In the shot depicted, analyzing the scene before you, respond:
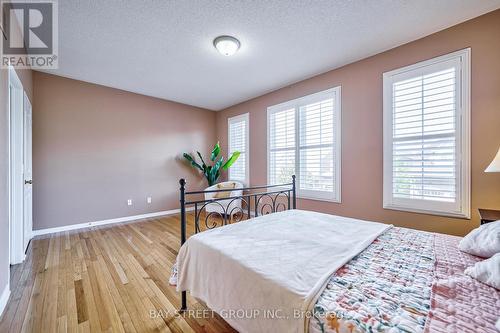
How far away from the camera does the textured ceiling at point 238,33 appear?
6.43ft

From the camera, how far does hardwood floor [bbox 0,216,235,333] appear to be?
1507 millimetres

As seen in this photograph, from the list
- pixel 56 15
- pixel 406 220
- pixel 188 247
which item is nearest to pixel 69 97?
pixel 56 15

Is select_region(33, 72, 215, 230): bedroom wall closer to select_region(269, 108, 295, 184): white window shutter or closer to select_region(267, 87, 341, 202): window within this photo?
select_region(269, 108, 295, 184): white window shutter

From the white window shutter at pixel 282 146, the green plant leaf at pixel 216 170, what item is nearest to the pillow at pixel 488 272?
the white window shutter at pixel 282 146

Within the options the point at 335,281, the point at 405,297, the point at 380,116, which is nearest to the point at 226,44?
the point at 380,116

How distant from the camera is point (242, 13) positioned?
2031mm

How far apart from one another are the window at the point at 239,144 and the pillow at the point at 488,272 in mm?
3890

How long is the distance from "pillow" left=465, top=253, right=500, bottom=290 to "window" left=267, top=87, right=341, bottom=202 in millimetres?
2153

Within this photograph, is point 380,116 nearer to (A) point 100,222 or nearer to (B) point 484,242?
(B) point 484,242

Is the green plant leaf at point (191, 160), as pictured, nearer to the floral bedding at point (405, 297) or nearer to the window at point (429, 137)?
the window at point (429, 137)

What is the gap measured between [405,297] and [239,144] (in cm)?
432

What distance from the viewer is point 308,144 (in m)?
3.54

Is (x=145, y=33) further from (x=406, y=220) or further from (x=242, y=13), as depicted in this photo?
(x=406, y=220)

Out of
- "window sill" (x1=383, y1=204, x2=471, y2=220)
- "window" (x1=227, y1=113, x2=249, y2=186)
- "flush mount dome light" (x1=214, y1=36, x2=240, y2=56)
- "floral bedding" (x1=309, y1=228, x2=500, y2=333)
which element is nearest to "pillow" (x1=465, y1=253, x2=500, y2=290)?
"floral bedding" (x1=309, y1=228, x2=500, y2=333)
